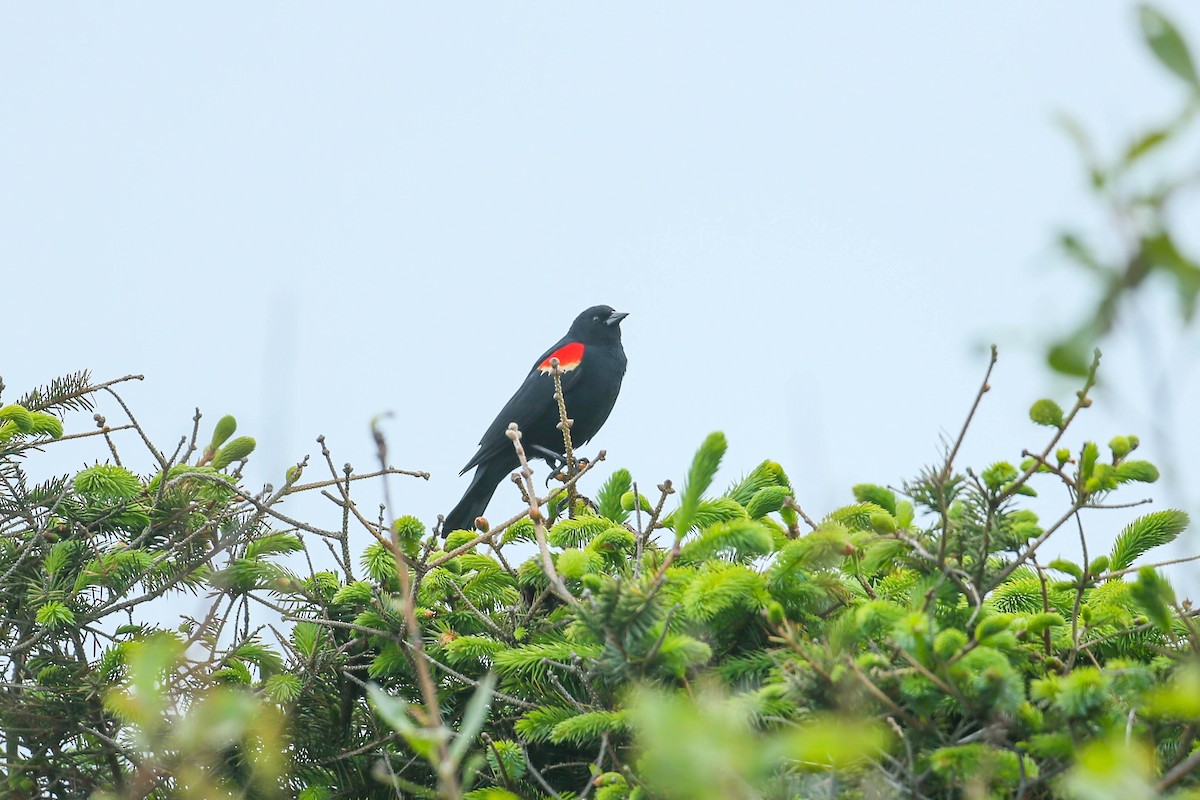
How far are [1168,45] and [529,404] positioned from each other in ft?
23.0

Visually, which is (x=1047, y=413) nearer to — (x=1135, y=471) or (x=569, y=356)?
(x=1135, y=471)

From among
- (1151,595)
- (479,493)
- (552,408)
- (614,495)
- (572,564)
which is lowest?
(1151,595)

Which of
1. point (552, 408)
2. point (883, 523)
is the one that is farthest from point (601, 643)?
point (552, 408)

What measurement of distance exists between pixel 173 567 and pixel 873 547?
2.23 metres

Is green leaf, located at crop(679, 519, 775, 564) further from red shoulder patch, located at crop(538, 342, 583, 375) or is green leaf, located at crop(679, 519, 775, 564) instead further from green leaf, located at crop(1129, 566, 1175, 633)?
red shoulder patch, located at crop(538, 342, 583, 375)

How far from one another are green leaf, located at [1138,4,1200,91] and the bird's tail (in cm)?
679

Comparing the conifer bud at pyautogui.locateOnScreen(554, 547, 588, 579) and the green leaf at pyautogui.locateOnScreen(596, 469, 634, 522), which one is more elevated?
the green leaf at pyautogui.locateOnScreen(596, 469, 634, 522)

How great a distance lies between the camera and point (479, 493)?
7.66 metres

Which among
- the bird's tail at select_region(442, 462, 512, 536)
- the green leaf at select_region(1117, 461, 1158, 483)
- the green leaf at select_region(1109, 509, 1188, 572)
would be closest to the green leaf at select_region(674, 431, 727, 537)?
the green leaf at select_region(1117, 461, 1158, 483)

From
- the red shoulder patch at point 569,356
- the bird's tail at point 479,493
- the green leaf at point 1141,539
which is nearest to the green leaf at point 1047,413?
the green leaf at point 1141,539

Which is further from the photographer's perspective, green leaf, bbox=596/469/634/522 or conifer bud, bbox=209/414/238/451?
conifer bud, bbox=209/414/238/451

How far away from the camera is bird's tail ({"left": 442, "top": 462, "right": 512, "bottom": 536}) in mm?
7523

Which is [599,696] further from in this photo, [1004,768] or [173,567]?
[173,567]

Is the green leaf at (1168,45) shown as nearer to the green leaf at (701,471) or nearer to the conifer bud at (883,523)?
the green leaf at (701,471)
